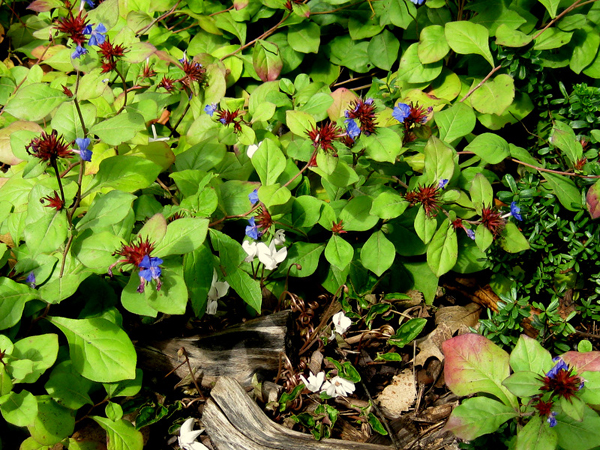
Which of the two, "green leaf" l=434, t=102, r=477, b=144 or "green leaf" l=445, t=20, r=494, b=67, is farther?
"green leaf" l=445, t=20, r=494, b=67

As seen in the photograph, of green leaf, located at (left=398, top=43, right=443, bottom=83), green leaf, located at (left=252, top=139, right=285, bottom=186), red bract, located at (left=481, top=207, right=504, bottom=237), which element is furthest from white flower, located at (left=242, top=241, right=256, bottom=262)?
green leaf, located at (left=398, top=43, right=443, bottom=83)

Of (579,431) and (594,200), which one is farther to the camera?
(594,200)

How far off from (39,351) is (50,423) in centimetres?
27

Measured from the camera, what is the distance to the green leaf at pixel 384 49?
263 centimetres

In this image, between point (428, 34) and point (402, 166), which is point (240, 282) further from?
point (428, 34)

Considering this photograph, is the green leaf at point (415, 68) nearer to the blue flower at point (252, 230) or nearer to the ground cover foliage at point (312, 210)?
the ground cover foliage at point (312, 210)

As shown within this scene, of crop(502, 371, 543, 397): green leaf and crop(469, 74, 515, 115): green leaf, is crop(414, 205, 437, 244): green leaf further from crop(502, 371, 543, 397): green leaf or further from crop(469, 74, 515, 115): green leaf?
crop(469, 74, 515, 115): green leaf

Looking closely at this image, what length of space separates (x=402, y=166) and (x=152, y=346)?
4.46ft

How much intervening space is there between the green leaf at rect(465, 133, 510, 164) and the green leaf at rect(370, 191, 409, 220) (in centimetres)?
45

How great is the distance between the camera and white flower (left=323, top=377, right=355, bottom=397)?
192 cm

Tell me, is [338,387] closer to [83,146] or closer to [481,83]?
[83,146]

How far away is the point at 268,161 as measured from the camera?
202 cm

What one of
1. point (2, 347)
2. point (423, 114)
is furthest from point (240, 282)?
point (423, 114)

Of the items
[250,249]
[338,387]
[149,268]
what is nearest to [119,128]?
[149,268]
